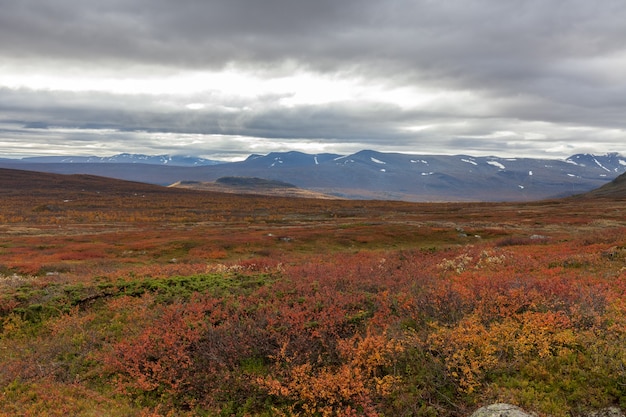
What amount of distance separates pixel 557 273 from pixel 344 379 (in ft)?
53.0

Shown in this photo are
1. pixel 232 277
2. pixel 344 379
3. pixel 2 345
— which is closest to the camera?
pixel 344 379

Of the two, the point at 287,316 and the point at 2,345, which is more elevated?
the point at 287,316

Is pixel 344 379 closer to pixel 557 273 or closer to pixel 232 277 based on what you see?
pixel 232 277

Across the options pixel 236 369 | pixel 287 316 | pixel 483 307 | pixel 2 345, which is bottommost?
pixel 2 345

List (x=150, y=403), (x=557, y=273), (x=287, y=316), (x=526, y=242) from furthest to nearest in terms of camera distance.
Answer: (x=526, y=242) → (x=557, y=273) → (x=287, y=316) → (x=150, y=403)

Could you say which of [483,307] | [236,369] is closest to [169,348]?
[236,369]

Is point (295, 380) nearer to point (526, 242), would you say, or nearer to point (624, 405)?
point (624, 405)

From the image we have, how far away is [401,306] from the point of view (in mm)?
13883

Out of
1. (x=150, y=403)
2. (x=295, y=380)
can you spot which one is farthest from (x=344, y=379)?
(x=150, y=403)

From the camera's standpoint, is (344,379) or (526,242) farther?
(526,242)

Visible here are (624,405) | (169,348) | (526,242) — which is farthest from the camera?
(526,242)

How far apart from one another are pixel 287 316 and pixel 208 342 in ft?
9.71

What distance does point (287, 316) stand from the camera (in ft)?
44.0

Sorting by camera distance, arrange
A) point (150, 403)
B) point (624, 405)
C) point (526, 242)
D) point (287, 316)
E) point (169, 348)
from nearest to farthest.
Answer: point (624, 405) < point (150, 403) < point (169, 348) < point (287, 316) < point (526, 242)
